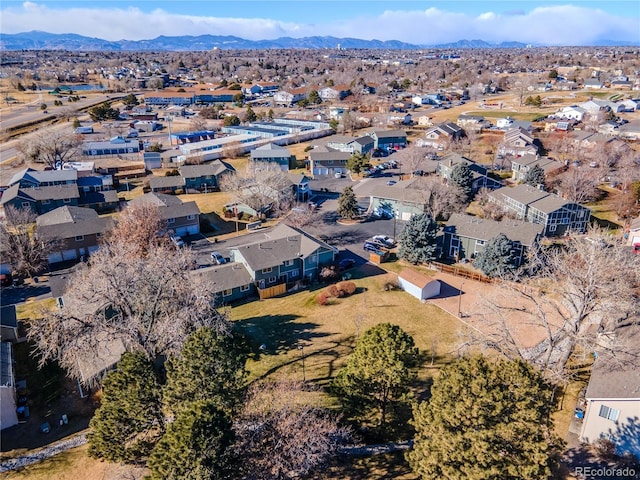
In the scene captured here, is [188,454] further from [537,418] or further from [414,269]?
[414,269]

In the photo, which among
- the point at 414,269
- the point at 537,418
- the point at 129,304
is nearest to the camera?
the point at 537,418

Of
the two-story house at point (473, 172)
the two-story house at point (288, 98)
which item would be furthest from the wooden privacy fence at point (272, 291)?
the two-story house at point (288, 98)

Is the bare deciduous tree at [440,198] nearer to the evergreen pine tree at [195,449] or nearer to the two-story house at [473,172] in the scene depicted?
the two-story house at [473,172]

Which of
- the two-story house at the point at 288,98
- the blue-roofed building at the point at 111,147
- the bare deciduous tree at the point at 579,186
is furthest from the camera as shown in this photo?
the two-story house at the point at 288,98

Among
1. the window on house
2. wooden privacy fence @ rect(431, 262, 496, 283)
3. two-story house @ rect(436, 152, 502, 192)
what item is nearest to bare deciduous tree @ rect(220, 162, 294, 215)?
wooden privacy fence @ rect(431, 262, 496, 283)

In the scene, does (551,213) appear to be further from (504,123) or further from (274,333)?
(504,123)

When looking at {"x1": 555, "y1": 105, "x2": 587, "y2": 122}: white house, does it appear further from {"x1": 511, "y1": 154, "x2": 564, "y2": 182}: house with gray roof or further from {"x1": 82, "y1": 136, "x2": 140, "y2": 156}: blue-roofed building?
{"x1": 82, "y1": 136, "x2": 140, "y2": 156}: blue-roofed building

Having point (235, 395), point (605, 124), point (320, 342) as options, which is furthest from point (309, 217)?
point (605, 124)
